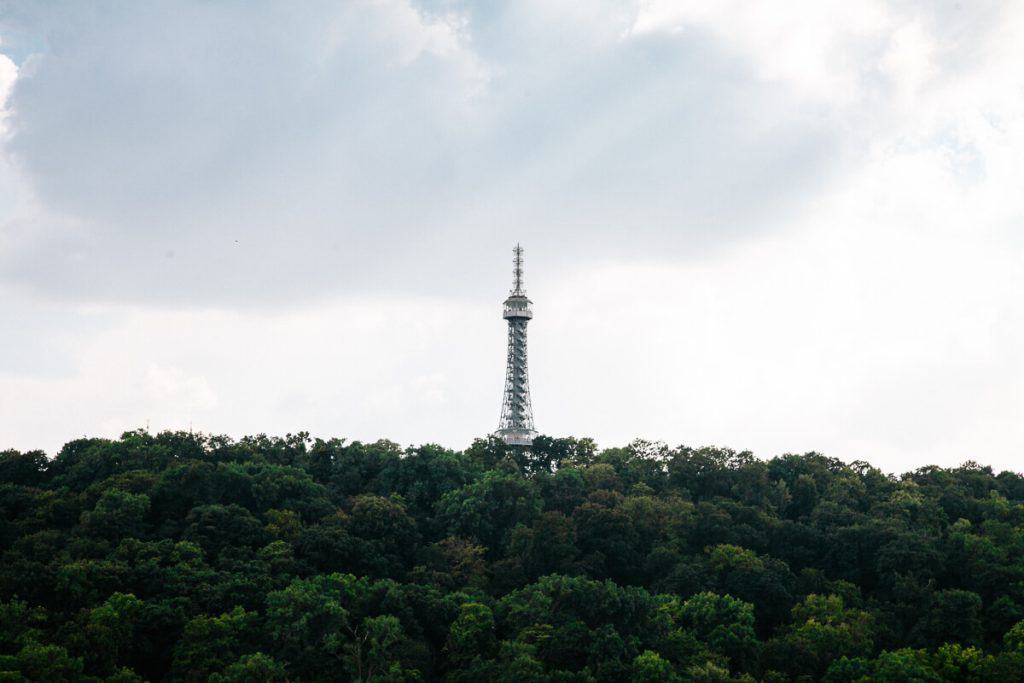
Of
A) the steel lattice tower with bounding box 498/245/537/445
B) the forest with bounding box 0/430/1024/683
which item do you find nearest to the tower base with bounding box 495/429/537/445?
the steel lattice tower with bounding box 498/245/537/445

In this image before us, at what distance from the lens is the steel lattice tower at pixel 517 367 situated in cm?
9119

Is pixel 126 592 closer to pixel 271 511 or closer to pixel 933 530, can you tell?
pixel 271 511

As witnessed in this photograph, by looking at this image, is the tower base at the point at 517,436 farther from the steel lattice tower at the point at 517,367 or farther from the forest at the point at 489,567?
the forest at the point at 489,567

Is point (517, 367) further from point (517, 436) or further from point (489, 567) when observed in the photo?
point (489, 567)

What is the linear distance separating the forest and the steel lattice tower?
22830 mm

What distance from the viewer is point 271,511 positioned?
2132 inches

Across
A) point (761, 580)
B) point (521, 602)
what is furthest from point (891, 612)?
point (521, 602)

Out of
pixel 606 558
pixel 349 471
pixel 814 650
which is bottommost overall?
pixel 814 650

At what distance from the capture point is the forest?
43.2 meters

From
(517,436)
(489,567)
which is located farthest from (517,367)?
(489,567)

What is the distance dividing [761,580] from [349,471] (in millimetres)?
25522

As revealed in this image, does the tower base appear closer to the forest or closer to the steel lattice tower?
the steel lattice tower

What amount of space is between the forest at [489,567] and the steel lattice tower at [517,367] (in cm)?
2283

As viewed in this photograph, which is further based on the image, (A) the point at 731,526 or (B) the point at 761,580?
(A) the point at 731,526
